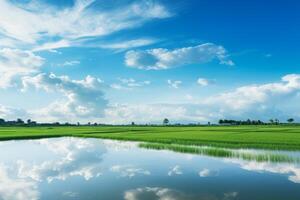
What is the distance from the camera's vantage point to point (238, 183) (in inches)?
533

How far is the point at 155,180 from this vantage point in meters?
14.5

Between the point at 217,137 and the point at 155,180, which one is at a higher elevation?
the point at 217,137

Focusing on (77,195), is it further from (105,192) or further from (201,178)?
(201,178)

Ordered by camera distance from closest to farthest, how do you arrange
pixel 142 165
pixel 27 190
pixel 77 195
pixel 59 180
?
pixel 77 195
pixel 27 190
pixel 59 180
pixel 142 165

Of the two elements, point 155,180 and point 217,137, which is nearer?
point 155,180

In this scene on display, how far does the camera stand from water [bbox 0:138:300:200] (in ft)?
38.2

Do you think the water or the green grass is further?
the green grass

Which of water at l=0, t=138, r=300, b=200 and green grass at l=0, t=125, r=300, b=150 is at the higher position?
green grass at l=0, t=125, r=300, b=150

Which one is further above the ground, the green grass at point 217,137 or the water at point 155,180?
the green grass at point 217,137

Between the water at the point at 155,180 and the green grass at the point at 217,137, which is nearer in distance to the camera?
the water at the point at 155,180

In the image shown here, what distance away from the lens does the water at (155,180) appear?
11648mm

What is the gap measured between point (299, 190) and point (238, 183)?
7.67 feet

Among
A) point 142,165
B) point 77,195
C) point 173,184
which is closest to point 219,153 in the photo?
point 142,165

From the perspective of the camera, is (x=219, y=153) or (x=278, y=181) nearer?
(x=278, y=181)
